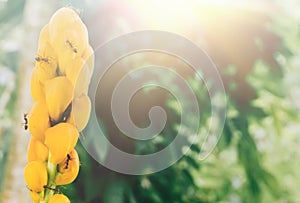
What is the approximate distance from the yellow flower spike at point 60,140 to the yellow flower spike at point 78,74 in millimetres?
31

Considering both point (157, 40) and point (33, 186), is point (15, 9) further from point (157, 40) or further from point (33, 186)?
point (33, 186)

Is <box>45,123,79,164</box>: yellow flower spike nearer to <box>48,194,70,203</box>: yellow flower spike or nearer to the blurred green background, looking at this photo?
<box>48,194,70,203</box>: yellow flower spike

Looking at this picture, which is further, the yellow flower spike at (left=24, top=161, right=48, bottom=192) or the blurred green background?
the blurred green background

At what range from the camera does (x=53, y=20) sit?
486 millimetres

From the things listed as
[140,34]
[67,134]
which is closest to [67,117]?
[67,134]

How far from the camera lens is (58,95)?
1.58 ft

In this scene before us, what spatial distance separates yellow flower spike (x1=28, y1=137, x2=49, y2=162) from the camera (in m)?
0.49

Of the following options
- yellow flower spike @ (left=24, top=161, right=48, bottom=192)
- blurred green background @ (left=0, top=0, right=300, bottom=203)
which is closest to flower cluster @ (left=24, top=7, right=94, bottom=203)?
Answer: yellow flower spike @ (left=24, top=161, right=48, bottom=192)

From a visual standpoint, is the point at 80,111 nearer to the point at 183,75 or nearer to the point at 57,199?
the point at 57,199

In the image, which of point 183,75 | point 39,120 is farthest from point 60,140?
point 183,75

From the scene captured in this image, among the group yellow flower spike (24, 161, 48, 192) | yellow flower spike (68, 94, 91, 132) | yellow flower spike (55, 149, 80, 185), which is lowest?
yellow flower spike (55, 149, 80, 185)

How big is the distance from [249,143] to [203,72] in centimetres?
29

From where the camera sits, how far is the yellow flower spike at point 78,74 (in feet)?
1.57

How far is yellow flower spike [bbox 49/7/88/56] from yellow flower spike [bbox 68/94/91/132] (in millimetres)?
41
